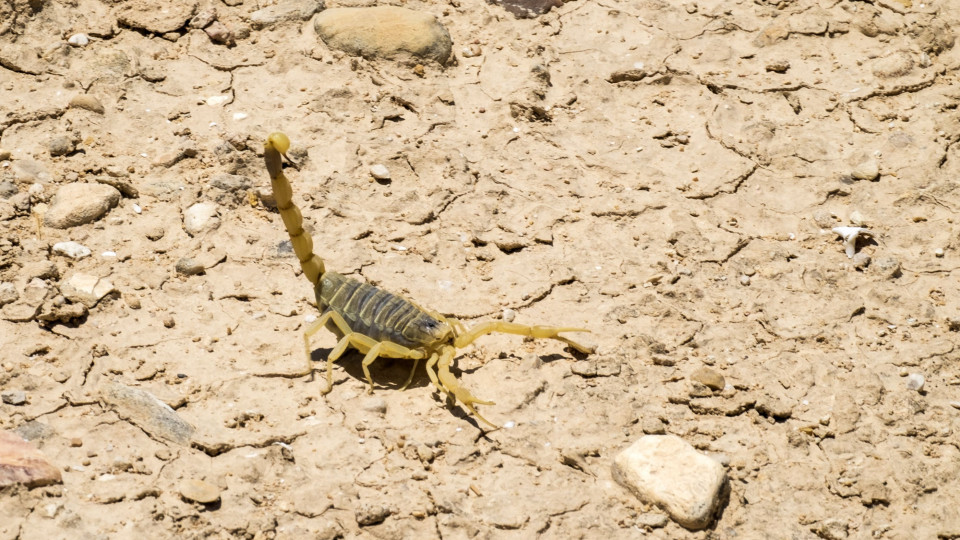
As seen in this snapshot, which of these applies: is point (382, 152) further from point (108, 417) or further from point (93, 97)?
point (108, 417)

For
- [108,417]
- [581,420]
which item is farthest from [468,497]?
[108,417]

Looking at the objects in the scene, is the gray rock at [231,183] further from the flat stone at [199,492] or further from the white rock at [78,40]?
the flat stone at [199,492]

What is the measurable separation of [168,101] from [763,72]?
325cm

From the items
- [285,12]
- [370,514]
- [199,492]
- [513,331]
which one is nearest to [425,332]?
[513,331]

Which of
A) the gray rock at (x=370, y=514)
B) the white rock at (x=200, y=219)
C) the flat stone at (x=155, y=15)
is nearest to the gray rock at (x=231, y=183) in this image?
the white rock at (x=200, y=219)

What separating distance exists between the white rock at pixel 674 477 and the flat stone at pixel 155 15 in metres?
3.48

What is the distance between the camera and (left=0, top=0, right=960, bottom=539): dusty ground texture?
355 cm

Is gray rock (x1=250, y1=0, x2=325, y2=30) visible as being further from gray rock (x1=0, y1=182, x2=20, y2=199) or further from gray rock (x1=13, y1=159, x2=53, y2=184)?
gray rock (x1=0, y1=182, x2=20, y2=199)

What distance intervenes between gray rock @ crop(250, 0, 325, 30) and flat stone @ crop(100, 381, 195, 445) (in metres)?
2.58

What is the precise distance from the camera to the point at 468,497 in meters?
3.53

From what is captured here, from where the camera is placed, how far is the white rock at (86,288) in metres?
4.04

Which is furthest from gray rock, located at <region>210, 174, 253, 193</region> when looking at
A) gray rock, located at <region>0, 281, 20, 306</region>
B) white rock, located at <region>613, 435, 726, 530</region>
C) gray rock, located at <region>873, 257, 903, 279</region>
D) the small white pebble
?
gray rock, located at <region>873, 257, 903, 279</region>

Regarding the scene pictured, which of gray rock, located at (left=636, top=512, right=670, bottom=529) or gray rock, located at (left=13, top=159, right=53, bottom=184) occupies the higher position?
gray rock, located at (left=13, top=159, right=53, bottom=184)

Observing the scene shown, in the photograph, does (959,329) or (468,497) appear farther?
(959,329)
